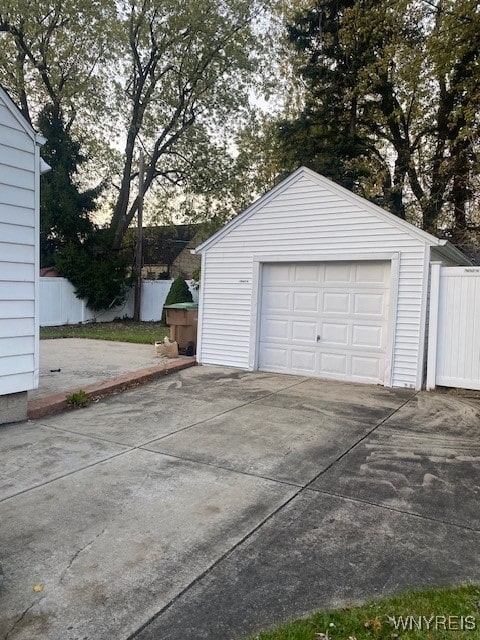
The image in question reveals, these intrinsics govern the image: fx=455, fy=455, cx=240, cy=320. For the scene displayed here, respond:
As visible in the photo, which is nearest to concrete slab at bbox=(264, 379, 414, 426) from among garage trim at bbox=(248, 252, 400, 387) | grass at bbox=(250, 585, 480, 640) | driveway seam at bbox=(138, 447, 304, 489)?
garage trim at bbox=(248, 252, 400, 387)

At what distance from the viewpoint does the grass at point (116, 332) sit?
1316 centimetres

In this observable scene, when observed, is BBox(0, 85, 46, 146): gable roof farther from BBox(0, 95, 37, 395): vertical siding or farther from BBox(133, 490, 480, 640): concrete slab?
BBox(133, 490, 480, 640): concrete slab

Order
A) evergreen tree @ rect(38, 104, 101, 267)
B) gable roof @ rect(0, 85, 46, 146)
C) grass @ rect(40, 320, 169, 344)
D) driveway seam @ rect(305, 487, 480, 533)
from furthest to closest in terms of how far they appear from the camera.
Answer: evergreen tree @ rect(38, 104, 101, 267)
grass @ rect(40, 320, 169, 344)
gable roof @ rect(0, 85, 46, 146)
driveway seam @ rect(305, 487, 480, 533)

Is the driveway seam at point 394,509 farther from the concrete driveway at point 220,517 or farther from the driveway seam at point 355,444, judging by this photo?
the driveway seam at point 355,444

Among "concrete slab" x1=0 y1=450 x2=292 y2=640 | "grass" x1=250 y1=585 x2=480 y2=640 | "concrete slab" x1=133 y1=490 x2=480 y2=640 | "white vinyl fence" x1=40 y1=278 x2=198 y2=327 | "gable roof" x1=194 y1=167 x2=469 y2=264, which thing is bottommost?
"concrete slab" x1=0 y1=450 x2=292 y2=640

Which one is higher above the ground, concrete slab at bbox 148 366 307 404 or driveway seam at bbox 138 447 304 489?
concrete slab at bbox 148 366 307 404

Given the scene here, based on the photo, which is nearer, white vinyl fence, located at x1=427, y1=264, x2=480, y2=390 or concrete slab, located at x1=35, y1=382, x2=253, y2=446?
concrete slab, located at x1=35, y1=382, x2=253, y2=446

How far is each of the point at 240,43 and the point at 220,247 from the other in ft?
49.0

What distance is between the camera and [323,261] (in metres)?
8.21

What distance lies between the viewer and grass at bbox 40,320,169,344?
13.2 metres

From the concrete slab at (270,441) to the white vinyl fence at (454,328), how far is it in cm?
243

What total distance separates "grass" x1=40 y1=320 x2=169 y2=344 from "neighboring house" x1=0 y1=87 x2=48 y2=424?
7.01 metres

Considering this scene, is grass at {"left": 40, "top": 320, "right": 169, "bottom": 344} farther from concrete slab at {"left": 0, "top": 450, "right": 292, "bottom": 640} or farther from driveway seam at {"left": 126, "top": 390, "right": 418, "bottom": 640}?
driveway seam at {"left": 126, "top": 390, "right": 418, "bottom": 640}

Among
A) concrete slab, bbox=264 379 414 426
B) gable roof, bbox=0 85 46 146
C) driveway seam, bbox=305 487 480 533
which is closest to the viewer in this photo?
driveway seam, bbox=305 487 480 533
